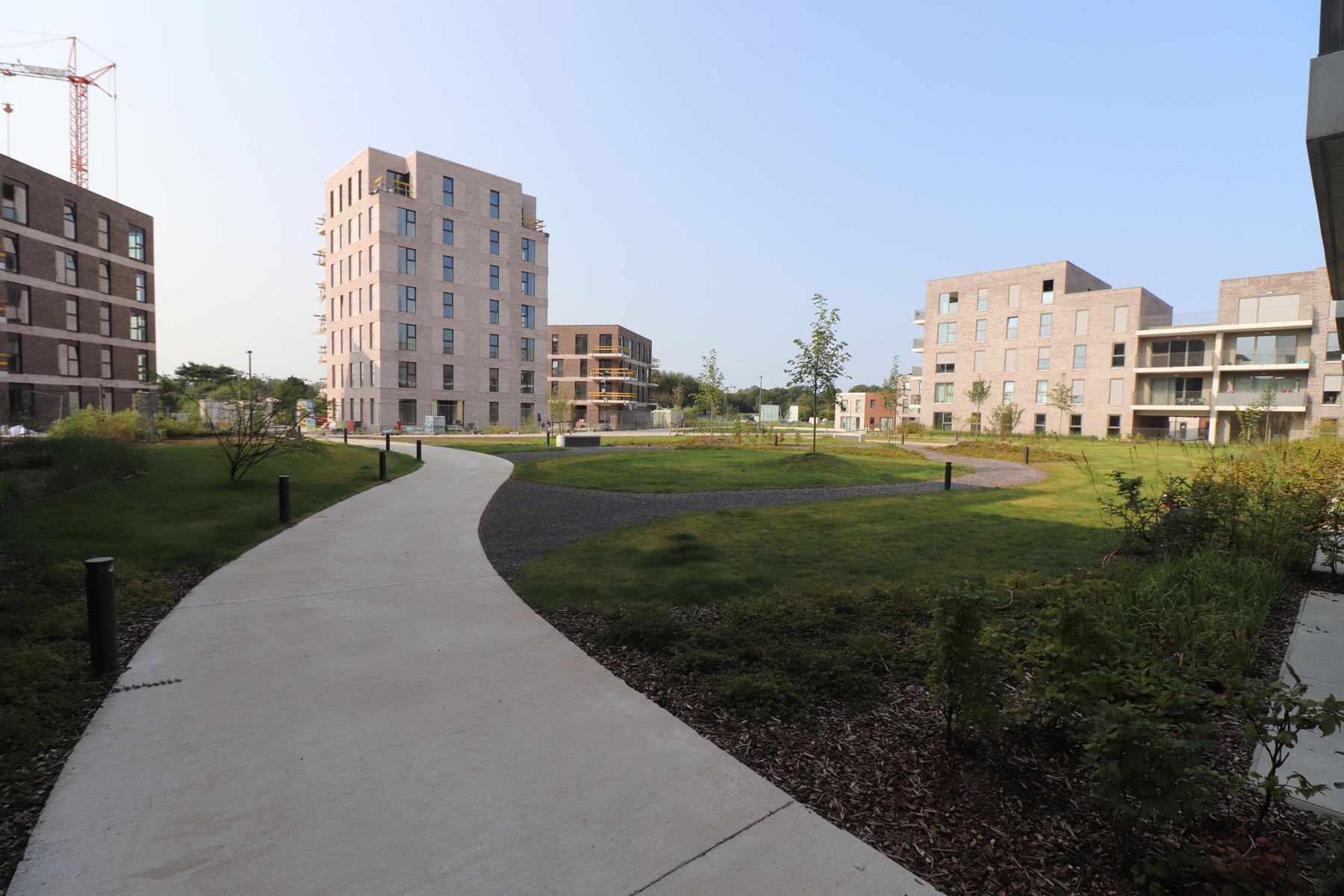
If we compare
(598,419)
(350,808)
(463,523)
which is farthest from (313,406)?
(598,419)

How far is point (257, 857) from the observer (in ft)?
8.52

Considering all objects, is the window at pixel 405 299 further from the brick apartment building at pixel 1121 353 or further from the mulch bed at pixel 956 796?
the mulch bed at pixel 956 796

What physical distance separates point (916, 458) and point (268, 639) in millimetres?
27300

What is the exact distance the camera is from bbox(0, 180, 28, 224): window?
34031 mm

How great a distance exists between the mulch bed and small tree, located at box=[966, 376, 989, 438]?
51.4m

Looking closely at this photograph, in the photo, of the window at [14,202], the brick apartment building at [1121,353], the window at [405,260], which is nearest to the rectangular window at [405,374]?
the window at [405,260]

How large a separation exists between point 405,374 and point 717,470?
128 feet

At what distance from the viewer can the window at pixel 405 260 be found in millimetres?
50656

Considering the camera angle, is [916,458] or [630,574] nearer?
[630,574]

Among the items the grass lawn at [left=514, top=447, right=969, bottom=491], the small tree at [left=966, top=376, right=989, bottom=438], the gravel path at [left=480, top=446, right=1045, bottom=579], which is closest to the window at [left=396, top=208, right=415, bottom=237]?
the grass lawn at [left=514, top=447, right=969, bottom=491]

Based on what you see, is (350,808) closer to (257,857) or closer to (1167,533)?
(257,857)

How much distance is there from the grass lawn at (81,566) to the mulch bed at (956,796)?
3.39 m

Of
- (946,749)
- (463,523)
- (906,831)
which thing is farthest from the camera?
(463,523)

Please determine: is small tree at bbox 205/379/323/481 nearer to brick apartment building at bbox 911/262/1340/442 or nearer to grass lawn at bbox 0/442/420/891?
grass lawn at bbox 0/442/420/891
